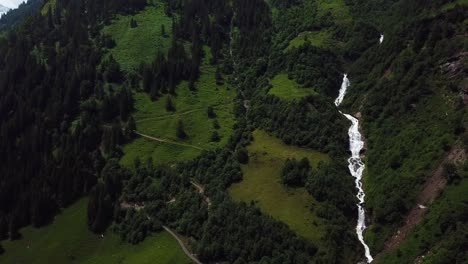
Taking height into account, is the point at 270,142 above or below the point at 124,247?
above

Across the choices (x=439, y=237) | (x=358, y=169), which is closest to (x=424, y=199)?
(x=439, y=237)

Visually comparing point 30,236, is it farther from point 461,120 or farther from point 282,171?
point 461,120

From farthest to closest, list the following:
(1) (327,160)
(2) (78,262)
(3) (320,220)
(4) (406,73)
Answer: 1. (4) (406,73)
2. (1) (327,160)
3. (2) (78,262)
4. (3) (320,220)

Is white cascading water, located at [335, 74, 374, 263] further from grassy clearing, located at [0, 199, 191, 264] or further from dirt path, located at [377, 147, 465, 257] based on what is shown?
grassy clearing, located at [0, 199, 191, 264]

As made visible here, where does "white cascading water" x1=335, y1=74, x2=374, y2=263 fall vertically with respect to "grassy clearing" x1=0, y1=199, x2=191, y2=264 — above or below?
above

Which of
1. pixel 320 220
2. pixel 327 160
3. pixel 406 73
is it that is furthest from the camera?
pixel 406 73

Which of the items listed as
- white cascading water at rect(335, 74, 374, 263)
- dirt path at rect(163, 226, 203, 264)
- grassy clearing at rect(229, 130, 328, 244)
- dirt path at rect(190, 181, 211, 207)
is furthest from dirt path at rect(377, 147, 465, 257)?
dirt path at rect(190, 181, 211, 207)

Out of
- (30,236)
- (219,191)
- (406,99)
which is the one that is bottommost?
(30,236)

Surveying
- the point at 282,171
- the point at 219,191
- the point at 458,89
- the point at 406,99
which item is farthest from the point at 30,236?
the point at 458,89
